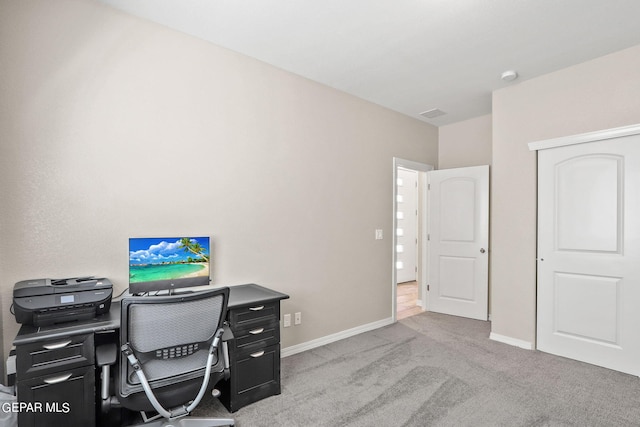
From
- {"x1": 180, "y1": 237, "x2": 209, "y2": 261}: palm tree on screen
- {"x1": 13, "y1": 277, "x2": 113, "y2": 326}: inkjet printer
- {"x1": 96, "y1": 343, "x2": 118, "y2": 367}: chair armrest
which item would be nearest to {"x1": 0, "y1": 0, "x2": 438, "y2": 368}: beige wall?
{"x1": 180, "y1": 237, "x2": 209, "y2": 261}: palm tree on screen

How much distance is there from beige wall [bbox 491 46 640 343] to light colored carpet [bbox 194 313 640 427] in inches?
20.7

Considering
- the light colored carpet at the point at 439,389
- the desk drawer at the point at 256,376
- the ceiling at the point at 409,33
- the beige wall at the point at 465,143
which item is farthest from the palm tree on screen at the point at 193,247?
the beige wall at the point at 465,143

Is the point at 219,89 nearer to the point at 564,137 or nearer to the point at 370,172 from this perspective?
the point at 370,172

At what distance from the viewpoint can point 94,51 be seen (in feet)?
7.55

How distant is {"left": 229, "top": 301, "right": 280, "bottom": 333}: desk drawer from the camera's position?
233 cm

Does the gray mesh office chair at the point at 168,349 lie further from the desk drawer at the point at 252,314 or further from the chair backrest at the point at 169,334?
the desk drawer at the point at 252,314

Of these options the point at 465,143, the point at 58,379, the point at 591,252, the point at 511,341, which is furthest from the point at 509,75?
the point at 58,379

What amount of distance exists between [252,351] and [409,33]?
2.64 meters

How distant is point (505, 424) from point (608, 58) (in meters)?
3.13

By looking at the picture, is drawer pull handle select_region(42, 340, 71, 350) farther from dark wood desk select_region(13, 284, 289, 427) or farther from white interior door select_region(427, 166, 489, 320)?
white interior door select_region(427, 166, 489, 320)

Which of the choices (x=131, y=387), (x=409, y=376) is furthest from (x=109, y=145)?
(x=409, y=376)

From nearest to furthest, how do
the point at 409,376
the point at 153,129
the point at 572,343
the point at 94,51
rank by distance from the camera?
the point at 94,51
the point at 153,129
the point at 409,376
the point at 572,343

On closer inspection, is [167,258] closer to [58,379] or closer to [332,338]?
[58,379]

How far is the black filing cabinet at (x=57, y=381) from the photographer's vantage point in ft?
5.41
